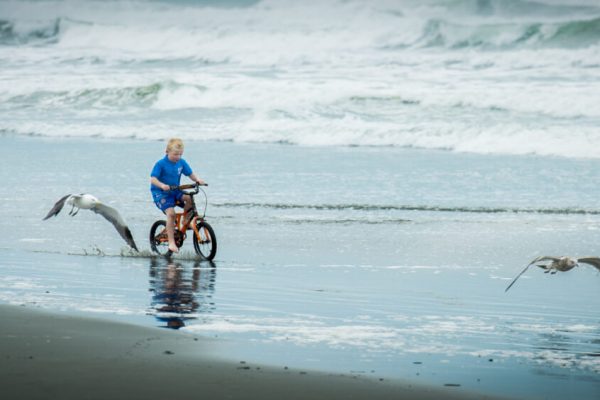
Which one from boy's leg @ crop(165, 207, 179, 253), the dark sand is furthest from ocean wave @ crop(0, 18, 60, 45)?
the dark sand

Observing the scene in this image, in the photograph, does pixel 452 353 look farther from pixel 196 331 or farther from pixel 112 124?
pixel 112 124

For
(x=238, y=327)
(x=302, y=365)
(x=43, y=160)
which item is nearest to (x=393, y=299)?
(x=238, y=327)

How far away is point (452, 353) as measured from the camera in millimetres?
6797

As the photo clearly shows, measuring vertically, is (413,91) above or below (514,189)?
→ above

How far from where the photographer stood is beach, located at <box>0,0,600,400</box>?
20.7ft

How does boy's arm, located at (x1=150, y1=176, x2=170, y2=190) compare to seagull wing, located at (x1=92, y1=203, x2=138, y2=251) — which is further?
seagull wing, located at (x1=92, y1=203, x2=138, y2=251)

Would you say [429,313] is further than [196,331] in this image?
Yes

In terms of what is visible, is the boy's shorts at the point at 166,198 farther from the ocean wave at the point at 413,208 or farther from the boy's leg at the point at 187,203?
the ocean wave at the point at 413,208

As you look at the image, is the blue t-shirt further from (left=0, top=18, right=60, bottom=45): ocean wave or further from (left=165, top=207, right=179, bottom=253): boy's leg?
(left=0, top=18, right=60, bottom=45): ocean wave

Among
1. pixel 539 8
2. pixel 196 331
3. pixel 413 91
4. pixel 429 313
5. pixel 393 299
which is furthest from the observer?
pixel 539 8

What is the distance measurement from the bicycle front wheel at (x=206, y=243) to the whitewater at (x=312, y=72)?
1484 centimetres

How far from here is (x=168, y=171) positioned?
11.2 metres

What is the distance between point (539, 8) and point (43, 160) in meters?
36.8

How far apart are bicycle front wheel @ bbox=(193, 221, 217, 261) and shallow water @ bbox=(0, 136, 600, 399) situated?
0.20 metres
